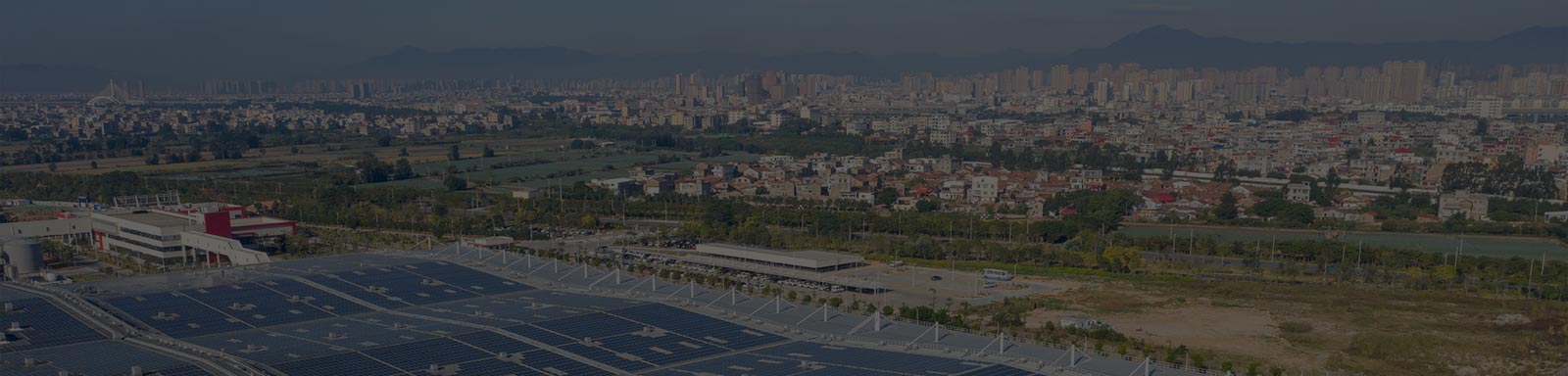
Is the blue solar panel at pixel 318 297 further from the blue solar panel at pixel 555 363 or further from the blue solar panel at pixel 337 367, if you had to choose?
the blue solar panel at pixel 555 363

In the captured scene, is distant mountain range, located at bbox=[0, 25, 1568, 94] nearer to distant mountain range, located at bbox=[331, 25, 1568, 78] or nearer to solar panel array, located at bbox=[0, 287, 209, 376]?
distant mountain range, located at bbox=[331, 25, 1568, 78]

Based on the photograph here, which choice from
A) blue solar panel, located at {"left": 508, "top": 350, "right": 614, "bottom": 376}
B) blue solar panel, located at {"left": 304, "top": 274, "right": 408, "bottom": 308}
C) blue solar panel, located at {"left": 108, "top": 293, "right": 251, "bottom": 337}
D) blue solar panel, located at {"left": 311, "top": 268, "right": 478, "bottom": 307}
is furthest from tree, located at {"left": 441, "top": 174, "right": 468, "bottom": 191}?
blue solar panel, located at {"left": 508, "top": 350, "right": 614, "bottom": 376}

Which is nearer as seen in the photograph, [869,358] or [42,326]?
[869,358]

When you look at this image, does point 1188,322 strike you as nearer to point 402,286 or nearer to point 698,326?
point 698,326

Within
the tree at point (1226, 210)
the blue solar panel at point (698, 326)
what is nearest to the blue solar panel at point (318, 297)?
the blue solar panel at point (698, 326)

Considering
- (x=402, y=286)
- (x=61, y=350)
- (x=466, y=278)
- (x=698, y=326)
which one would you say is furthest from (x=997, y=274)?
(x=61, y=350)
